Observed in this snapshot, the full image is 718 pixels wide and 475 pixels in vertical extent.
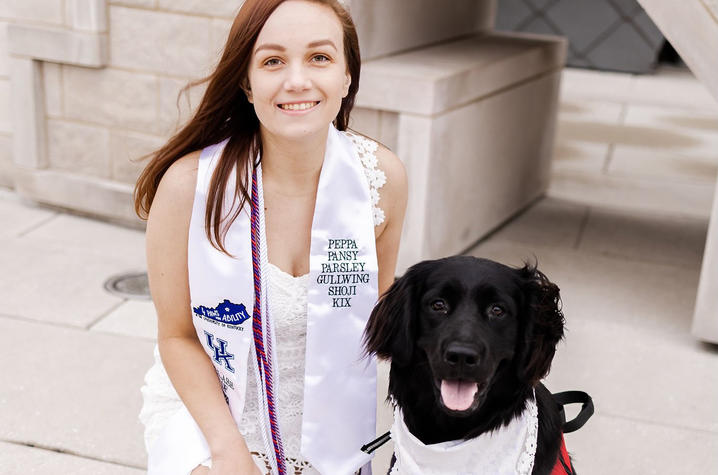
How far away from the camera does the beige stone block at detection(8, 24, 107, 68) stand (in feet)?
16.5

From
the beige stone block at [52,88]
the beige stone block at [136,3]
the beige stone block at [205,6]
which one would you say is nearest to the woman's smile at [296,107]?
the beige stone block at [205,6]

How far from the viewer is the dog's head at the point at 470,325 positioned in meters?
2.02

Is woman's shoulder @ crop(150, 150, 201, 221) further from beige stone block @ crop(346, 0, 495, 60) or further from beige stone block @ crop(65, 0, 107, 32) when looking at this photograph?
beige stone block @ crop(65, 0, 107, 32)

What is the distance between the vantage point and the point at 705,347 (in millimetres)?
4223

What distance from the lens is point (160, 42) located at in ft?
16.1

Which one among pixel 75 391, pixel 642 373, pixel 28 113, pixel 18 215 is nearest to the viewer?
pixel 75 391

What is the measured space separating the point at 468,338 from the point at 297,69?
31.8 inches

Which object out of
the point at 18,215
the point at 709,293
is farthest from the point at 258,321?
the point at 18,215

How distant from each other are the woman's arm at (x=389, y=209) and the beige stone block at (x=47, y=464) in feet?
3.86

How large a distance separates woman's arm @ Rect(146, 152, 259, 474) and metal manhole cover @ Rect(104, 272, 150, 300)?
199 centimetres

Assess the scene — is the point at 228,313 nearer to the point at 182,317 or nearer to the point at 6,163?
the point at 182,317

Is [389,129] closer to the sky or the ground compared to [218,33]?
closer to the ground

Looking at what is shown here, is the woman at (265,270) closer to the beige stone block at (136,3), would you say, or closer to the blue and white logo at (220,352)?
the blue and white logo at (220,352)

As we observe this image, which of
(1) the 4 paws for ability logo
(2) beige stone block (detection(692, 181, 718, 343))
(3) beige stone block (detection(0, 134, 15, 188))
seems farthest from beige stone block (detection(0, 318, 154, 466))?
(2) beige stone block (detection(692, 181, 718, 343))
